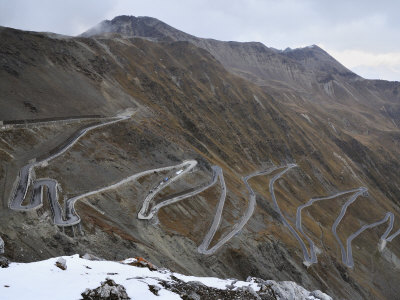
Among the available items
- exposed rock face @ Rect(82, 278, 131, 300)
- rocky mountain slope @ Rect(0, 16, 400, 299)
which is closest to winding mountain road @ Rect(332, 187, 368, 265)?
rocky mountain slope @ Rect(0, 16, 400, 299)

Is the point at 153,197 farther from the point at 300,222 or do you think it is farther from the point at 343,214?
the point at 343,214

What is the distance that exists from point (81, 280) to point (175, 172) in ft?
166

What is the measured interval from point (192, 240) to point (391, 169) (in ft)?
523

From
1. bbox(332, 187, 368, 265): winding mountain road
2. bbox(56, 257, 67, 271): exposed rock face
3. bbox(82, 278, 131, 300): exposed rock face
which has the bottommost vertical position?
bbox(332, 187, 368, 265): winding mountain road

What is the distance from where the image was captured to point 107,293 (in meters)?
18.8

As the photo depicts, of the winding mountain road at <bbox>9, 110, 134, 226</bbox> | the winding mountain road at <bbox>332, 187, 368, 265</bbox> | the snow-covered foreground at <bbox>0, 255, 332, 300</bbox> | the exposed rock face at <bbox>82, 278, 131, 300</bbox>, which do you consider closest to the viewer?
the snow-covered foreground at <bbox>0, 255, 332, 300</bbox>

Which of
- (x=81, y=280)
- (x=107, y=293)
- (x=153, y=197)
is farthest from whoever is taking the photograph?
(x=153, y=197)

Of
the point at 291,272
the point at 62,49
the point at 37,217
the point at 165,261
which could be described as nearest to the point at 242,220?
the point at 291,272

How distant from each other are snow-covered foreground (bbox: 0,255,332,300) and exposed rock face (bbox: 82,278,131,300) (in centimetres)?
35

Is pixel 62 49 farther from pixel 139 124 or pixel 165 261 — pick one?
pixel 165 261

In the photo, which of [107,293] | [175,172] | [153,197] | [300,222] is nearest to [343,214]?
[300,222]

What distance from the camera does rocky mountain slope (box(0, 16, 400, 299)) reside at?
45.8 meters

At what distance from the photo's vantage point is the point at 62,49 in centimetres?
9481

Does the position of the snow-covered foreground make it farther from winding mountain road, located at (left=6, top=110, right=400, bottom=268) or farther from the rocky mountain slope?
winding mountain road, located at (left=6, top=110, right=400, bottom=268)
